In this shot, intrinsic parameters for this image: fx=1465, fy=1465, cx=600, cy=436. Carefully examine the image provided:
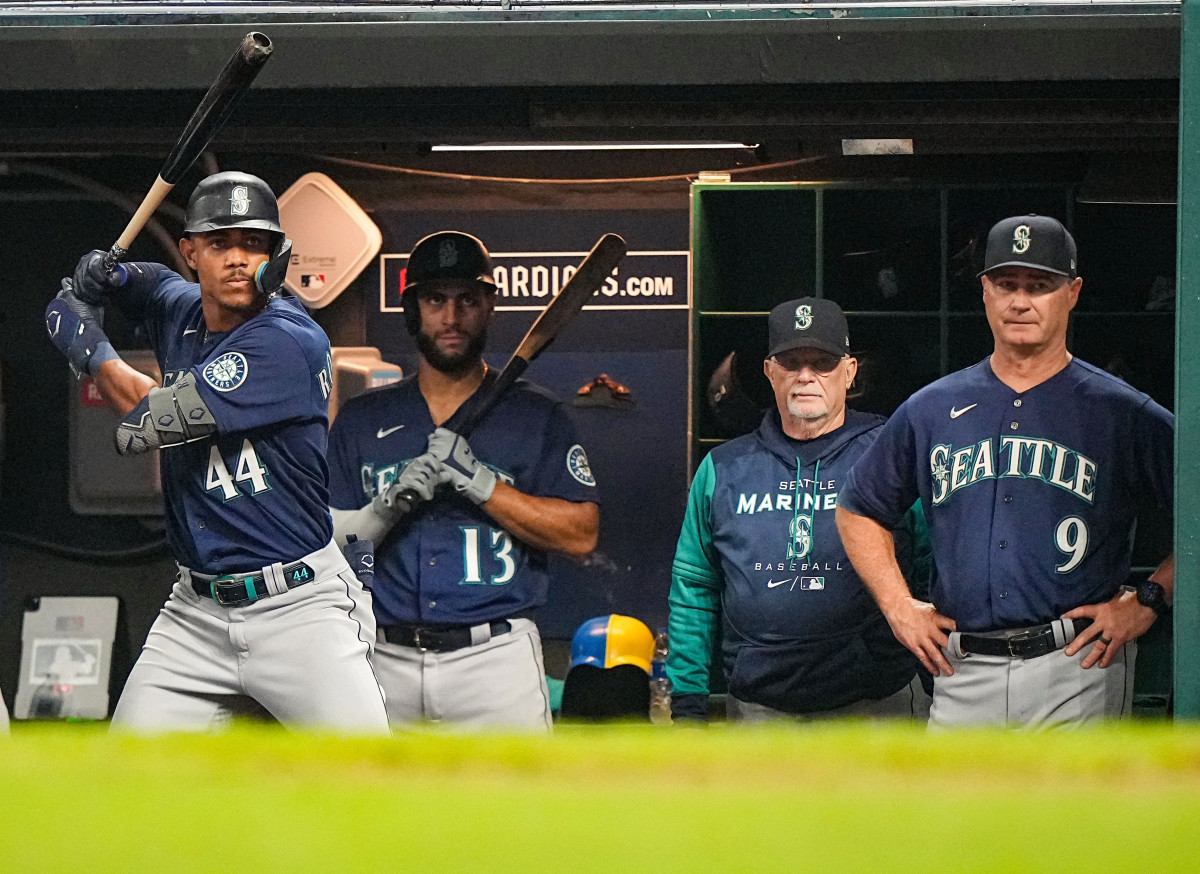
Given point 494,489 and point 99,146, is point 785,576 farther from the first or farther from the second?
point 99,146

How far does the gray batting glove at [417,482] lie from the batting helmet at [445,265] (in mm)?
512

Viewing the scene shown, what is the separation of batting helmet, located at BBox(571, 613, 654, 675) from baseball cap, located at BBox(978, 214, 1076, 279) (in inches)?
63.7

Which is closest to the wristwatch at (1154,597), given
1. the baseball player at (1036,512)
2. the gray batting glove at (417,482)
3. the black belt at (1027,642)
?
the baseball player at (1036,512)

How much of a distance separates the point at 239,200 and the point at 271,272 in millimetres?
188

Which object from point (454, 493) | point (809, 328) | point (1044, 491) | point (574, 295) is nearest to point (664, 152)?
point (574, 295)

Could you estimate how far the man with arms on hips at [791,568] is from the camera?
145 inches

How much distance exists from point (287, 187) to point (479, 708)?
75.5 inches

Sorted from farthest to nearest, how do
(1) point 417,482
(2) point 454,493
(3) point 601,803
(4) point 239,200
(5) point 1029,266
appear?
(2) point 454,493 < (1) point 417,482 < (4) point 239,200 < (5) point 1029,266 < (3) point 601,803

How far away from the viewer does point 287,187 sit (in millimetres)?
4879

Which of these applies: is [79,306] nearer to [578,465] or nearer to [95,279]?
[95,279]

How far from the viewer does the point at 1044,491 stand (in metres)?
3.20

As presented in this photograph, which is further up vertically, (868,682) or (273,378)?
(273,378)

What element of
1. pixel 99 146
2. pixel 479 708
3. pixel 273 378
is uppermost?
pixel 99 146

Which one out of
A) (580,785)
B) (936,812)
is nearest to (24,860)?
(580,785)
